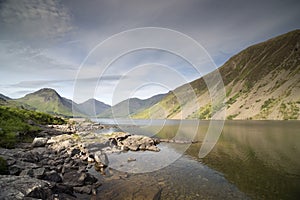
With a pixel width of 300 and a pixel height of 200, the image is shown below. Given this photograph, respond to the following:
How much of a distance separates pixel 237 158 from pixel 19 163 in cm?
3622

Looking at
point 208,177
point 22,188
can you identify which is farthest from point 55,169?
point 208,177

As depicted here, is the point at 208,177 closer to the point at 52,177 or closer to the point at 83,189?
the point at 83,189

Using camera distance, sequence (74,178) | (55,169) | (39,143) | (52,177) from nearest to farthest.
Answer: (52,177) < (74,178) < (55,169) < (39,143)

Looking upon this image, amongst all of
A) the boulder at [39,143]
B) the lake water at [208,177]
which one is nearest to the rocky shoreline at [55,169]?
the boulder at [39,143]

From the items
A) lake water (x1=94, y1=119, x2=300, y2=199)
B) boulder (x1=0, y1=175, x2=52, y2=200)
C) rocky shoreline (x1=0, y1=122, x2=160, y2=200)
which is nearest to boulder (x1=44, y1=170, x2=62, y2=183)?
rocky shoreline (x1=0, y1=122, x2=160, y2=200)

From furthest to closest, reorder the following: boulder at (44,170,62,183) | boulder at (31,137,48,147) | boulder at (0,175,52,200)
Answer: boulder at (31,137,48,147) → boulder at (44,170,62,183) → boulder at (0,175,52,200)

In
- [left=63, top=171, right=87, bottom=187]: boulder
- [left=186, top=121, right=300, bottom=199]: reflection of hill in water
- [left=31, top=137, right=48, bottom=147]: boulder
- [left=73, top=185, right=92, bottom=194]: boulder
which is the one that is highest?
[left=31, top=137, right=48, bottom=147]: boulder

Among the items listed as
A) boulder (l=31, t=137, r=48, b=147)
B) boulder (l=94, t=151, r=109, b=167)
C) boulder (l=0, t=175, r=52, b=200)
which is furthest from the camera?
boulder (l=31, t=137, r=48, b=147)

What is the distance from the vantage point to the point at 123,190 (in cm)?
2095

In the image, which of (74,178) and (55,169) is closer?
(74,178)

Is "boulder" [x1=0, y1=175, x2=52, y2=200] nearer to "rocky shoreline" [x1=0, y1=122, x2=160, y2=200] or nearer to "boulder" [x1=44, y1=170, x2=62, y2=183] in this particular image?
"rocky shoreline" [x1=0, y1=122, x2=160, y2=200]

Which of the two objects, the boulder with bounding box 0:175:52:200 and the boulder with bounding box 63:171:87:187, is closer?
the boulder with bounding box 0:175:52:200

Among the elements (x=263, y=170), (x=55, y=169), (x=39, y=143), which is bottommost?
(x=55, y=169)

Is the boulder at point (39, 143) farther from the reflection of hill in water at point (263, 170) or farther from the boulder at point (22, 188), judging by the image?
the reflection of hill in water at point (263, 170)
